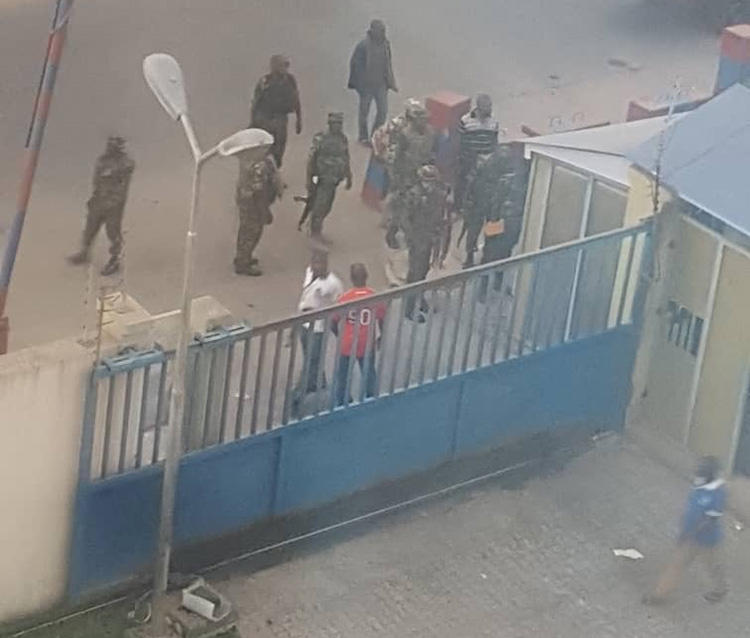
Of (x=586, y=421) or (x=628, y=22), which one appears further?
(x=628, y=22)

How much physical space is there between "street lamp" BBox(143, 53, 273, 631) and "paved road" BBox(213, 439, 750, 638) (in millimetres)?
698

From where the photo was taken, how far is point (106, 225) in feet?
49.8

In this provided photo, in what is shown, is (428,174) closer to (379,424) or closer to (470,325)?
(470,325)

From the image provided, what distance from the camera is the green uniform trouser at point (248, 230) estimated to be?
49.9 ft

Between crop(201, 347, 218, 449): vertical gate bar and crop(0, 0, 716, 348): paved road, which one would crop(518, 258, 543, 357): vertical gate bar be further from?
crop(0, 0, 716, 348): paved road

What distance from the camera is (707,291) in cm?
1314

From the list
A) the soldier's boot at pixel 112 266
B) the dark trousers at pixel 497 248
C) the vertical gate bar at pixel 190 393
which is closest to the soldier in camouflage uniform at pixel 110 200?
the soldier's boot at pixel 112 266

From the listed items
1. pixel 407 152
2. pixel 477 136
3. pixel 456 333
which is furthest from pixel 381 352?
pixel 477 136

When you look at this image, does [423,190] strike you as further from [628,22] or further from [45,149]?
[628,22]

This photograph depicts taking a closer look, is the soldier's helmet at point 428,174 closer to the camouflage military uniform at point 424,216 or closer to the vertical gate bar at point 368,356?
the camouflage military uniform at point 424,216

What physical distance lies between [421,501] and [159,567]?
238cm

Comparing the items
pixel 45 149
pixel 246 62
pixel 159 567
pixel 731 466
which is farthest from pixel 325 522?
pixel 246 62

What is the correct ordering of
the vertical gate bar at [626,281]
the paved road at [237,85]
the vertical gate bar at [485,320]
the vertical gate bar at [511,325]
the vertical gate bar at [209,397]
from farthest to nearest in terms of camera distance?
the paved road at [237,85] → the vertical gate bar at [626,281] → the vertical gate bar at [511,325] → the vertical gate bar at [485,320] → the vertical gate bar at [209,397]

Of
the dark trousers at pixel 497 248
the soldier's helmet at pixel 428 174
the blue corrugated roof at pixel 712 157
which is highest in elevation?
the blue corrugated roof at pixel 712 157
